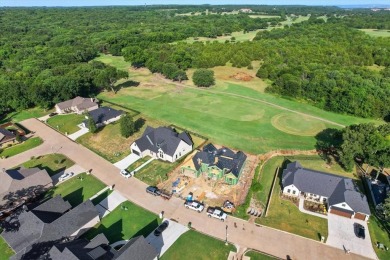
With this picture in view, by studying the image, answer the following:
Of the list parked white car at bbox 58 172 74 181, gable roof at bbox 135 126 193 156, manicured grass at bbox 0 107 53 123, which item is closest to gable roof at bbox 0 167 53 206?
parked white car at bbox 58 172 74 181

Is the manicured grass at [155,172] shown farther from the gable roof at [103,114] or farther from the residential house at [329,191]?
the gable roof at [103,114]

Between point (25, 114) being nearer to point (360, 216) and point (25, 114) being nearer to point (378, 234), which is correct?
point (360, 216)

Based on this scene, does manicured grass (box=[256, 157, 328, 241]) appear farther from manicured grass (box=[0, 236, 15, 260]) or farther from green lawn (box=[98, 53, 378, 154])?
manicured grass (box=[0, 236, 15, 260])

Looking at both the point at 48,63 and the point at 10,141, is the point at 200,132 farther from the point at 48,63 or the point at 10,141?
the point at 48,63

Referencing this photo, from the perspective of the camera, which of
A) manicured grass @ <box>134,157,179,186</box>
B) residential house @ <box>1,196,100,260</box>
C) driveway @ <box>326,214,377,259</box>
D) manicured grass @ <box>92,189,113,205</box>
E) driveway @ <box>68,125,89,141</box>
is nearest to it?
residential house @ <box>1,196,100,260</box>

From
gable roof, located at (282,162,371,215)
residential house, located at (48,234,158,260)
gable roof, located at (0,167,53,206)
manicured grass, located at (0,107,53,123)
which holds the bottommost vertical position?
manicured grass, located at (0,107,53,123)

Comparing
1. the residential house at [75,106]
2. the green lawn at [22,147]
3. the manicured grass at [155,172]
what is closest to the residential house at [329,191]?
the manicured grass at [155,172]

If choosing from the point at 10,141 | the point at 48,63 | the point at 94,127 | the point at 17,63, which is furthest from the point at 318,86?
the point at 17,63
